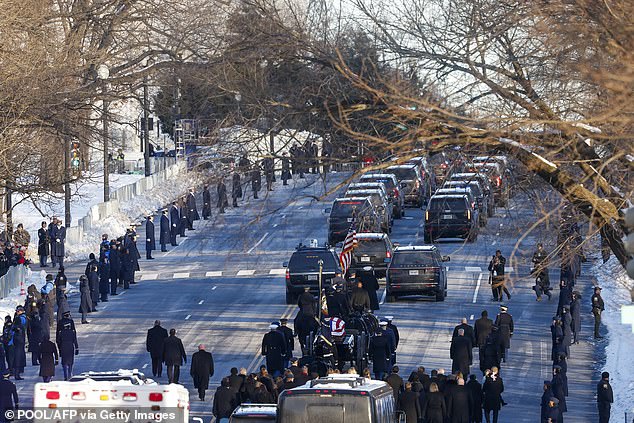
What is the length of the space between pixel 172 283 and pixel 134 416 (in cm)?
2450

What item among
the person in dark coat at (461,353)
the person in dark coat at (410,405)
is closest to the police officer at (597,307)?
the person in dark coat at (461,353)

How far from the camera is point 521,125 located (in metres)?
13.0

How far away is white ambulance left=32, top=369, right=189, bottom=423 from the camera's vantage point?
15.4 m

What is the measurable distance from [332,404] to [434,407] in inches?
214

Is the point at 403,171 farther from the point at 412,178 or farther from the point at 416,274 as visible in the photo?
the point at 416,274

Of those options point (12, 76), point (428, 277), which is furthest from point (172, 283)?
point (12, 76)

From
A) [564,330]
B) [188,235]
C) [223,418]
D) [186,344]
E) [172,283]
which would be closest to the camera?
[223,418]

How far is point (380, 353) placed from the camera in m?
26.9

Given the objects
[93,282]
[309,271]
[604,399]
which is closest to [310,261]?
[309,271]

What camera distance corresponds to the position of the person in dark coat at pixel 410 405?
2266 centimetres

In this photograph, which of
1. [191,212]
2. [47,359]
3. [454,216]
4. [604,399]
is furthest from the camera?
[191,212]

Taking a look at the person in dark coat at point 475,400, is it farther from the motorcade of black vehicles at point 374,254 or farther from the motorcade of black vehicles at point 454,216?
the motorcade of black vehicles at point 454,216

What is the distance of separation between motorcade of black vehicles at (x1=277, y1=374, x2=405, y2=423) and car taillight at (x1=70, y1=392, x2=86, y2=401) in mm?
3423

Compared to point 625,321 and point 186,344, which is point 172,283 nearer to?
point 186,344
